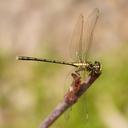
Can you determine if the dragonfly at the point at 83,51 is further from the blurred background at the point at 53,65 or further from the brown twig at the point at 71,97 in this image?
the blurred background at the point at 53,65

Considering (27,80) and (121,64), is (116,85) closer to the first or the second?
(121,64)

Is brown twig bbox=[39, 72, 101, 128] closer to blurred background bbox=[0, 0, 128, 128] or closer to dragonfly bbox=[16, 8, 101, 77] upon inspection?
dragonfly bbox=[16, 8, 101, 77]

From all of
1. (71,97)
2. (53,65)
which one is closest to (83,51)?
(71,97)

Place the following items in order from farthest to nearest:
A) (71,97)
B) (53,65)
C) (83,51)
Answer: (53,65), (83,51), (71,97)

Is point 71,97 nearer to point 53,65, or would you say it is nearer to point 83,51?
point 83,51

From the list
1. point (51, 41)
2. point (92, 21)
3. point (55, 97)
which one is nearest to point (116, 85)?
point (55, 97)
